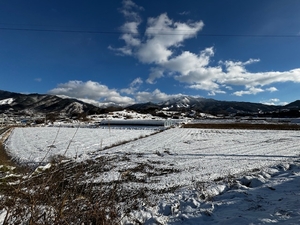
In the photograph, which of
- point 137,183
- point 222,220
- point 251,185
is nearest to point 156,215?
point 222,220

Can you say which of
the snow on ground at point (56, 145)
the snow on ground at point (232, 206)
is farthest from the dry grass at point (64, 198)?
the snow on ground at point (56, 145)

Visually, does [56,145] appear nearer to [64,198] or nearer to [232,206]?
[232,206]

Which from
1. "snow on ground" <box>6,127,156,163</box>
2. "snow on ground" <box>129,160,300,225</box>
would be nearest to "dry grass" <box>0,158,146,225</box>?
"snow on ground" <box>129,160,300,225</box>

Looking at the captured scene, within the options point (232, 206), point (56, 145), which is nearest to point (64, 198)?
point (232, 206)

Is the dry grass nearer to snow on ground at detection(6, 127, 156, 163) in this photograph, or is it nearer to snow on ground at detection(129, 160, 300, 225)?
snow on ground at detection(129, 160, 300, 225)

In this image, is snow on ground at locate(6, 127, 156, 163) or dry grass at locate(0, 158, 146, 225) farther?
snow on ground at locate(6, 127, 156, 163)

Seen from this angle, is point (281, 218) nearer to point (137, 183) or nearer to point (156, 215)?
point (156, 215)

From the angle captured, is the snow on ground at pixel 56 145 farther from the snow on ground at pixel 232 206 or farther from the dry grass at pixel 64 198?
the snow on ground at pixel 232 206

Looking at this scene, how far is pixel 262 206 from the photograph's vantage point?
452 centimetres

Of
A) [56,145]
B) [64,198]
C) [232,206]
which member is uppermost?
[64,198]

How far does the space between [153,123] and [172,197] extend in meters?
38.9

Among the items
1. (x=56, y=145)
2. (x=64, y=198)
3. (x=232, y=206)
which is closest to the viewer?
(x=64, y=198)

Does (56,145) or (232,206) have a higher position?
(232,206)

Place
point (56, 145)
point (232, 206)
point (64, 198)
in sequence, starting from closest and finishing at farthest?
point (64, 198) → point (232, 206) → point (56, 145)
